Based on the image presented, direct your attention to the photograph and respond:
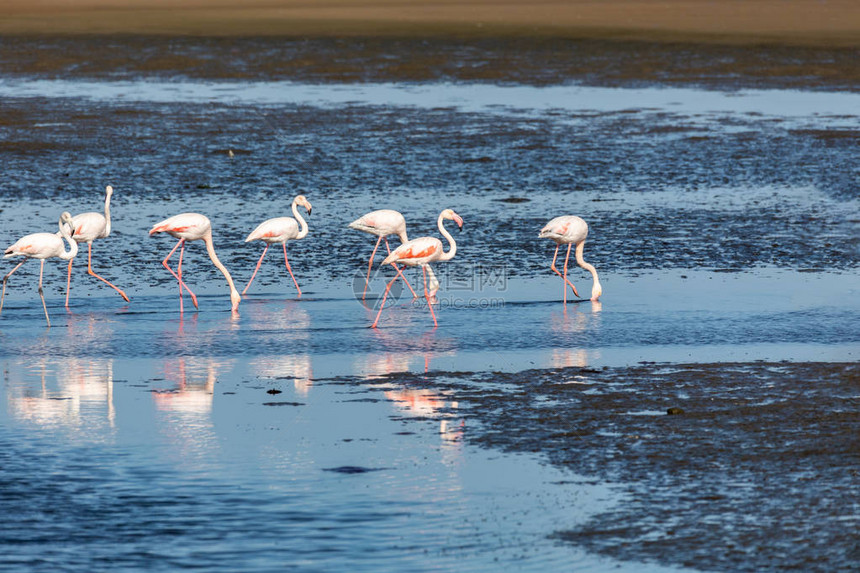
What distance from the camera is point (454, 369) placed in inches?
364

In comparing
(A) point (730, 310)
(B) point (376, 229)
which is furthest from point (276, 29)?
(A) point (730, 310)

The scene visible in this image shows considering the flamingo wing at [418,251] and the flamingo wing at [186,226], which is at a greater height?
the flamingo wing at [186,226]

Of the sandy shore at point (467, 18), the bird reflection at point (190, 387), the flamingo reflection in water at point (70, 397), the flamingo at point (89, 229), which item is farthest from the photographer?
the sandy shore at point (467, 18)

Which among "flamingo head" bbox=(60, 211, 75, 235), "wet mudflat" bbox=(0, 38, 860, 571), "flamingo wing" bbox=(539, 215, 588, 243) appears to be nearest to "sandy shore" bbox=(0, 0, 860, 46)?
"wet mudflat" bbox=(0, 38, 860, 571)

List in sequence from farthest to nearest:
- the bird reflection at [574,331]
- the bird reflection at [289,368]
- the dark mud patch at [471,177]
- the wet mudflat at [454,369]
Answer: the dark mud patch at [471,177]
the bird reflection at [574,331]
the bird reflection at [289,368]
the wet mudflat at [454,369]

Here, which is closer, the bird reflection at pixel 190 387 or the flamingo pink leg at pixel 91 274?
the bird reflection at pixel 190 387

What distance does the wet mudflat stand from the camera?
6.34m

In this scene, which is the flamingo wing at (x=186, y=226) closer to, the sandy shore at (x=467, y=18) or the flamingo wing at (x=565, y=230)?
the flamingo wing at (x=565, y=230)

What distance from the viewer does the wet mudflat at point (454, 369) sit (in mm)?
6344

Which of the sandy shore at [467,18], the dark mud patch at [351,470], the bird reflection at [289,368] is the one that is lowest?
the dark mud patch at [351,470]

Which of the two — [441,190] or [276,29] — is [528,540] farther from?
[276,29]

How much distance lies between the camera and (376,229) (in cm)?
1270

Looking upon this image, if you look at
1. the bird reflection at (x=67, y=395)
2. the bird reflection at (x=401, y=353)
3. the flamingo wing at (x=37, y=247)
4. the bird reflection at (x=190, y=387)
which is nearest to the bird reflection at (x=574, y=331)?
the bird reflection at (x=401, y=353)

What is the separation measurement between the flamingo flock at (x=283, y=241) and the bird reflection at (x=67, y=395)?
1.41 m
